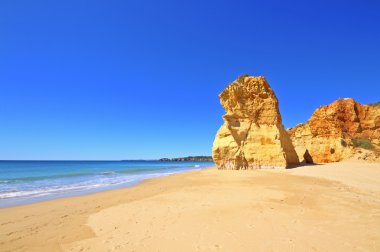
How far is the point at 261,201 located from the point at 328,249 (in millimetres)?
4123

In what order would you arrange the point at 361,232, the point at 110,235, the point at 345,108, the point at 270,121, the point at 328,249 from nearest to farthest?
the point at 328,249, the point at 361,232, the point at 110,235, the point at 270,121, the point at 345,108

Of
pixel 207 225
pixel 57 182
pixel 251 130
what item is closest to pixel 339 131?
pixel 251 130

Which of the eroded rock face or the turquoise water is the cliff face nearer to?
the eroded rock face

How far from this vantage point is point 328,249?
13.8 ft

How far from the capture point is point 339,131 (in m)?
30.5

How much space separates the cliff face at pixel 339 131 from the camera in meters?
29.8

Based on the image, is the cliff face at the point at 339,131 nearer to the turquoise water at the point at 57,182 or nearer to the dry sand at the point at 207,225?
the turquoise water at the point at 57,182

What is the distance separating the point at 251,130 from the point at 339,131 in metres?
13.1

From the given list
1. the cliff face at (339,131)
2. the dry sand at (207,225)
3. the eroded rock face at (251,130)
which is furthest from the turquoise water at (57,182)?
the cliff face at (339,131)

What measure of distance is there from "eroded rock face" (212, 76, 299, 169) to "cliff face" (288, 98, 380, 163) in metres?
7.05

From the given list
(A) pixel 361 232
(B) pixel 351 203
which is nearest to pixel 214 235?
(A) pixel 361 232

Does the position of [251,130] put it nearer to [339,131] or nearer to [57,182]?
[339,131]

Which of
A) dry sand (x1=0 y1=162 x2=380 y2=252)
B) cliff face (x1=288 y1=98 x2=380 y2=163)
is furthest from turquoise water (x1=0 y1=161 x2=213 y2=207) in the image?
cliff face (x1=288 y1=98 x2=380 y2=163)

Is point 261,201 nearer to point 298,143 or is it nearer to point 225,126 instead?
point 225,126
